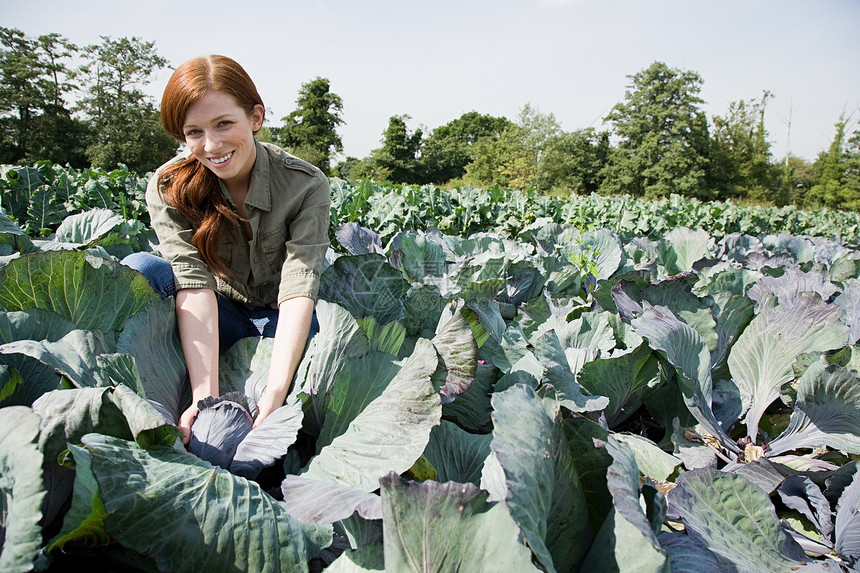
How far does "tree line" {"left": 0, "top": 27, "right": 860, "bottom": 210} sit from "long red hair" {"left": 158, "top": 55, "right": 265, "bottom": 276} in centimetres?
3164

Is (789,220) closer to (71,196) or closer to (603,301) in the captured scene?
(603,301)

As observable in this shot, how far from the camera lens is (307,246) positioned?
1.79 m

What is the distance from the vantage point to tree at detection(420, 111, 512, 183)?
3147 inches

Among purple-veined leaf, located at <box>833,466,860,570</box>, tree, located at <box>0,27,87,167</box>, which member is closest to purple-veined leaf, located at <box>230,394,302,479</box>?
purple-veined leaf, located at <box>833,466,860,570</box>

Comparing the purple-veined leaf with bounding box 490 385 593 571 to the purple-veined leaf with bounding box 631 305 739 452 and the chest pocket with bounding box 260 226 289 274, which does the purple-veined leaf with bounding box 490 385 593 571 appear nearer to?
the purple-veined leaf with bounding box 631 305 739 452

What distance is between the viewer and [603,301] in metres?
2.29

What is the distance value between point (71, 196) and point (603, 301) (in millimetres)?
7523

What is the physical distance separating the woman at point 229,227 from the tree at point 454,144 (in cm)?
7380

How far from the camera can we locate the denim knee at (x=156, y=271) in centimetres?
176

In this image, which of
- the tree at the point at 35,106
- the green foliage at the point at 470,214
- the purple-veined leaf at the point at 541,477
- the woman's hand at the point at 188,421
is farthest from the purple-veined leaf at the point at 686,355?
the tree at the point at 35,106

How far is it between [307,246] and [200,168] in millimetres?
490

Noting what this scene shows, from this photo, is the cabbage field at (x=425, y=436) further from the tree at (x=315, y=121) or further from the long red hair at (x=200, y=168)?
the tree at (x=315, y=121)

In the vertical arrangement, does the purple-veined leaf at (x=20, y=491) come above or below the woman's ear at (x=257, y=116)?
below

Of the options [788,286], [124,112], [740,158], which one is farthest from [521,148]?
[788,286]
